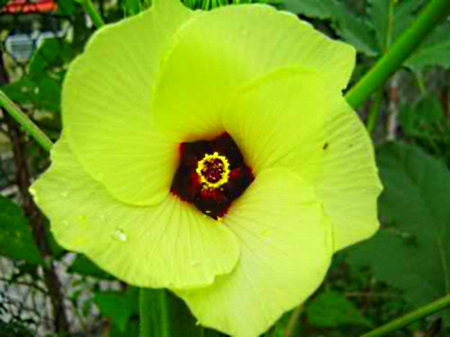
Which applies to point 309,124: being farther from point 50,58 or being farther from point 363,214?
point 50,58

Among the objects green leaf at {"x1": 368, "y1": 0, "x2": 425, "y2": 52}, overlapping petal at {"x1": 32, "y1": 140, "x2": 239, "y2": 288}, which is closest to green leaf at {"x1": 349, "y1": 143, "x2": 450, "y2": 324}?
green leaf at {"x1": 368, "y1": 0, "x2": 425, "y2": 52}

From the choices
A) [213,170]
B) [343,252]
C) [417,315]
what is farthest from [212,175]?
[343,252]

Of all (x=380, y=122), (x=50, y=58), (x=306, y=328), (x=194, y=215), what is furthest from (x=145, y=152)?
(x=380, y=122)

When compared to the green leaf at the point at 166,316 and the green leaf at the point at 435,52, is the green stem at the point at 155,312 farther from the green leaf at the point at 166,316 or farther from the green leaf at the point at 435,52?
the green leaf at the point at 435,52

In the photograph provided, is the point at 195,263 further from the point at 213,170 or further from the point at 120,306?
the point at 120,306

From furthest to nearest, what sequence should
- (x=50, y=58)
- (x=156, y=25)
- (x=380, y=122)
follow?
(x=380, y=122) → (x=50, y=58) → (x=156, y=25)

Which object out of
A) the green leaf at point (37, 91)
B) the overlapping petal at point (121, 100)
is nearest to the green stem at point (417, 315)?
the overlapping petal at point (121, 100)
